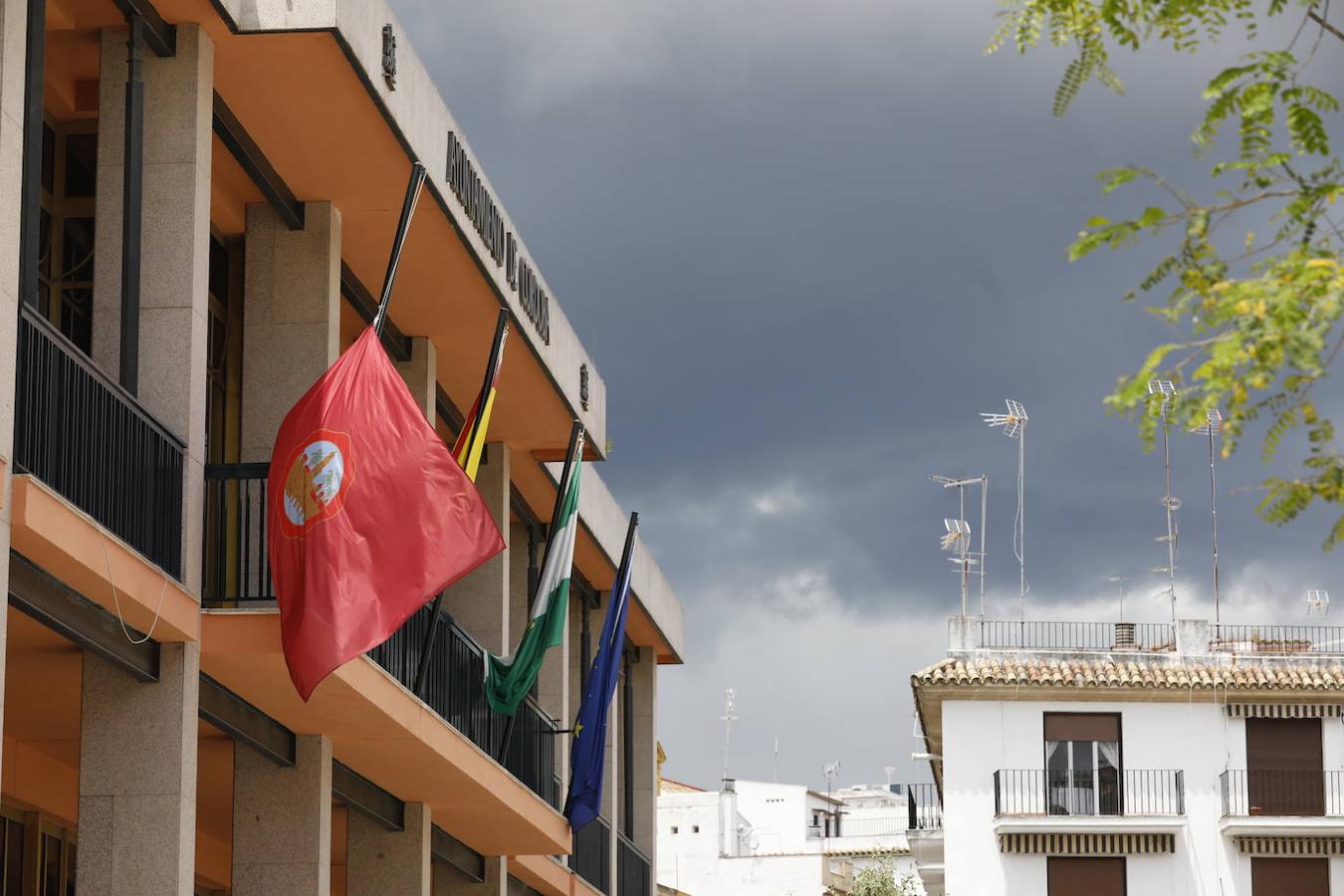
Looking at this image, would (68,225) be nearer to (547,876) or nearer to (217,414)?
(217,414)

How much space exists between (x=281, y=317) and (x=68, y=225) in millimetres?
1797

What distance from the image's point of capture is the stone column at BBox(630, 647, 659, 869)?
3553cm

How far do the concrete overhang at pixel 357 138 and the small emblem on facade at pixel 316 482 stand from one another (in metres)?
2.39

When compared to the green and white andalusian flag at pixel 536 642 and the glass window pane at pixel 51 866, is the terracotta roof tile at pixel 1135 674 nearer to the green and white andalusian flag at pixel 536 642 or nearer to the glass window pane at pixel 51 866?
the green and white andalusian flag at pixel 536 642

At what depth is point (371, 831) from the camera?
2202cm

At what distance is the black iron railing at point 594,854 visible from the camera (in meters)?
30.3

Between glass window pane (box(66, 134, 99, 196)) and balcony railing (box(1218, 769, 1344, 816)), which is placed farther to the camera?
balcony railing (box(1218, 769, 1344, 816))

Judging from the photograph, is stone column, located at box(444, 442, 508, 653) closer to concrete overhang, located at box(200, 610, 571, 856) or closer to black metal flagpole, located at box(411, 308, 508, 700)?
concrete overhang, located at box(200, 610, 571, 856)

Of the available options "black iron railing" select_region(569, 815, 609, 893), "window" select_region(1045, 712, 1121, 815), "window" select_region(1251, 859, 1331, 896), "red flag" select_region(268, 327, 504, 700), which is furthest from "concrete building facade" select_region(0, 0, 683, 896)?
"window" select_region(1251, 859, 1331, 896)

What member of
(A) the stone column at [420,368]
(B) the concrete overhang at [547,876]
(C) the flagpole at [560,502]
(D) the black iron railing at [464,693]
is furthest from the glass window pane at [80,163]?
(B) the concrete overhang at [547,876]

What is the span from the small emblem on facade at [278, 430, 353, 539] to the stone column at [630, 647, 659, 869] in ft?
67.7

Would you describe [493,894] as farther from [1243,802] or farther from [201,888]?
[1243,802]

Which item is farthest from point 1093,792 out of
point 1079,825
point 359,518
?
point 359,518

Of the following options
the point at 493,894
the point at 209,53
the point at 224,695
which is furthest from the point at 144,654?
the point at 493,894
